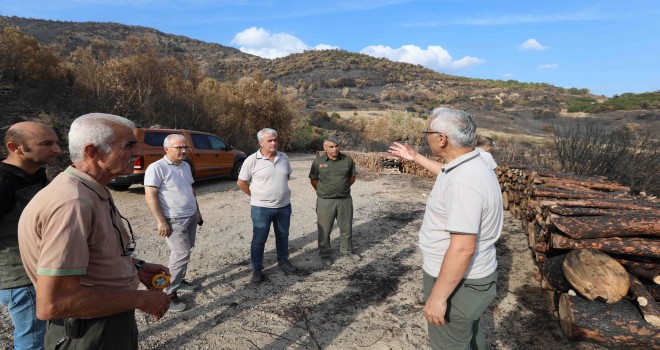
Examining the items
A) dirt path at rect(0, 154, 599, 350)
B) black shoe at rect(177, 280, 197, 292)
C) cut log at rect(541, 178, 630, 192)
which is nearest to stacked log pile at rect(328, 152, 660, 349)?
dirt path at rect(0, 154, 599, 350)

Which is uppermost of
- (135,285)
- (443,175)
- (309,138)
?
(443,175)

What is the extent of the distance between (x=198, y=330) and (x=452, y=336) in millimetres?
2361

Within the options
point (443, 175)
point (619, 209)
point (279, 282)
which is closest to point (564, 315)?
point (619, 209)

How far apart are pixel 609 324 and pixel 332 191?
315 cm

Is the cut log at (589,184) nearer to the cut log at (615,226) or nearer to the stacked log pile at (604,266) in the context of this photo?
the stacked log pile at (604,266)

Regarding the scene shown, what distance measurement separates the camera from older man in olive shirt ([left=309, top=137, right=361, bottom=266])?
4738 millimetres

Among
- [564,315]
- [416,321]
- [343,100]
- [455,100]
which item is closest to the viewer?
[564,315]

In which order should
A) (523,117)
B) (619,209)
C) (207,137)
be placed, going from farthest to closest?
(523,117) → (207,137) → (619,209)

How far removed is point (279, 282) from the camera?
4207 millimetres

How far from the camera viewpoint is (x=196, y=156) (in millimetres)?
9180

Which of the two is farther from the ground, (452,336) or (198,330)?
(452,336)

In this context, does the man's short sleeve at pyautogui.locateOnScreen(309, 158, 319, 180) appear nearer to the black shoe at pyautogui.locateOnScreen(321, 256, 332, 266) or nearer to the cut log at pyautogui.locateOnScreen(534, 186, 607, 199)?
the black shoe at pyautogui.locateOnScreen(321, 256, 332, 266)

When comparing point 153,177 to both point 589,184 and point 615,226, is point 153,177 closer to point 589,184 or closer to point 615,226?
point 615,226

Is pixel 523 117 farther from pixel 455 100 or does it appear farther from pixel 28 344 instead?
pixel 28 344
